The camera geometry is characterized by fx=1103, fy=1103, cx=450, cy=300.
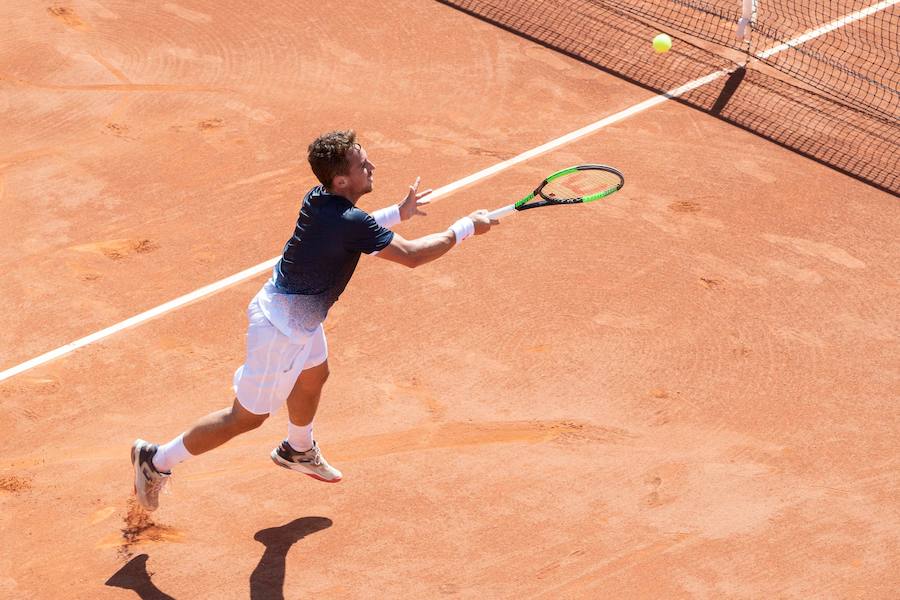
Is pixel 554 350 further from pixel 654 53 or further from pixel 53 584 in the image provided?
pixel 654 53

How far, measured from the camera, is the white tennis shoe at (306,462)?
6098mm

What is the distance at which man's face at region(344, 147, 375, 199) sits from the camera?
534 cm

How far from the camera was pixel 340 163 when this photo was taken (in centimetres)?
529

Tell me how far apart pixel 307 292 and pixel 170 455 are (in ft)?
3.78

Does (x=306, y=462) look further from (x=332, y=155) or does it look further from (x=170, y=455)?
(x=332, y=155)

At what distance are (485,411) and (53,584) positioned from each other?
2.70 meters

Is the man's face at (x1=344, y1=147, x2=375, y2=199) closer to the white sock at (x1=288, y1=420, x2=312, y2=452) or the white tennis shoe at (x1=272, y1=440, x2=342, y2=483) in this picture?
the white sock at (x1=288, y1=420, x2=312, y2=452)

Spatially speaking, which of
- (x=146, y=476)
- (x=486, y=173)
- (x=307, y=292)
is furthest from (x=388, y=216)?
(x=486, y=173)

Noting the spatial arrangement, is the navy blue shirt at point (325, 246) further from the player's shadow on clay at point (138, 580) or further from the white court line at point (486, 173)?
the white court line at point (486, 173)

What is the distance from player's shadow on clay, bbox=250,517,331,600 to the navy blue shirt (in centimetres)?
124

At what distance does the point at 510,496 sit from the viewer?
6.25m

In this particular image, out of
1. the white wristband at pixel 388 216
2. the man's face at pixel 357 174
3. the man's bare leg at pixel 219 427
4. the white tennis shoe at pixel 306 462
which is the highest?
the man's face at pixel 357 174

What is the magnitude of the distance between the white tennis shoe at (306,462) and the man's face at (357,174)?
1.52 metres

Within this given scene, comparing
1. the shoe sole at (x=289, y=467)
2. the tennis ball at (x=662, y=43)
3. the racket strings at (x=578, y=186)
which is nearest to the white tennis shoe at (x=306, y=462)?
the shoe sole at (x=289, y=467)
